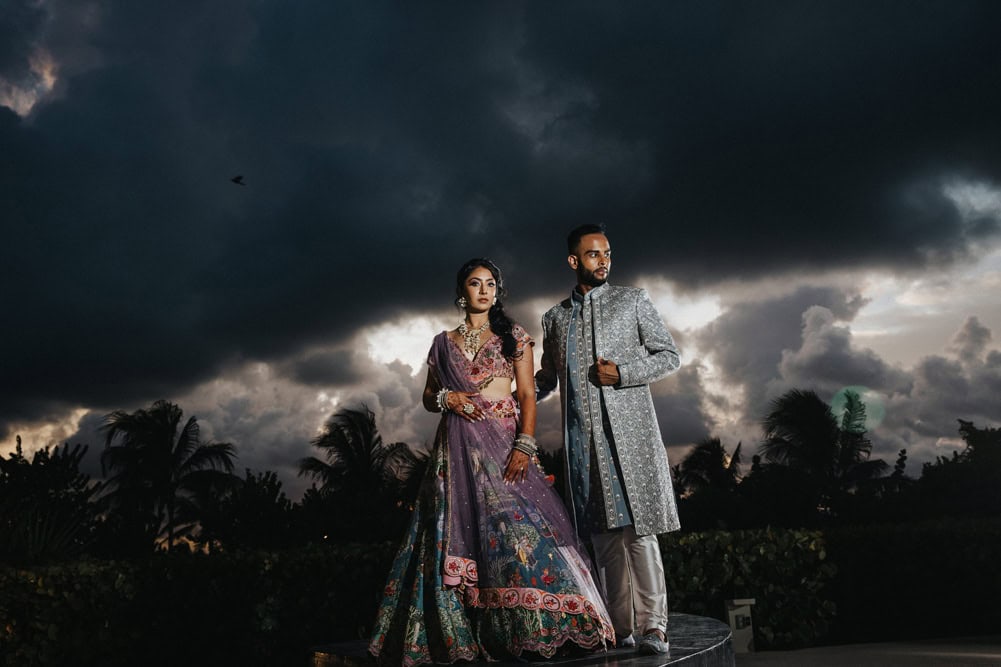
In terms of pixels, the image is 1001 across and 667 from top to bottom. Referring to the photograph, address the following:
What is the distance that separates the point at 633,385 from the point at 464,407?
0.87 m

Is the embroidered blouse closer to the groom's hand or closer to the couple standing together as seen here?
the couple standing together

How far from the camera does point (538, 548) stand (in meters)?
3.79

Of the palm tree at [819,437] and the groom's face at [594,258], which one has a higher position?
the palm tree at [819,437]

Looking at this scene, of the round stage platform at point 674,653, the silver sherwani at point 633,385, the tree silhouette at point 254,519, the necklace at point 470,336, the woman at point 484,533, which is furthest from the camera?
the tree silhouette at point 254,519

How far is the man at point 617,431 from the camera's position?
3.99 metres

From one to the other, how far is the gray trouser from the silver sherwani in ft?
0.36

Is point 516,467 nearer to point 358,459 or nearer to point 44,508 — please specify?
point 44,508

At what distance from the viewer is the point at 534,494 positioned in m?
3.97

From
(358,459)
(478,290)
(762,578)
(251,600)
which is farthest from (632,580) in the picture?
(358,459)

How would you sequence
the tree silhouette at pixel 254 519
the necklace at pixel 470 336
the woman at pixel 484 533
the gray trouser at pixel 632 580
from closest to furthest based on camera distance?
the woman at pixel 484 533
the gray trouser at pixel 632 580
the necklace at pixel 470 336
the tree silhouette at pixel 254 519

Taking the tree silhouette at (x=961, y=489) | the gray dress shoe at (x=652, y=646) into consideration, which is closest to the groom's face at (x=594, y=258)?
the gray dress shoe at (x=652, y=646)

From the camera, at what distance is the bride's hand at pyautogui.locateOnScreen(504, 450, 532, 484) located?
13.0 feet

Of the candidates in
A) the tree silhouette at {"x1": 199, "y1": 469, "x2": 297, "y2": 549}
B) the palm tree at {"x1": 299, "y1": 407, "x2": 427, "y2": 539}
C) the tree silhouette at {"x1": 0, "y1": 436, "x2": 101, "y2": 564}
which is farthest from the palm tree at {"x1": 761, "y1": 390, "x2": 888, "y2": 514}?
the tree silhouette at {"x1": 0, "y1": 436, "x2": 101, "y2": 564}

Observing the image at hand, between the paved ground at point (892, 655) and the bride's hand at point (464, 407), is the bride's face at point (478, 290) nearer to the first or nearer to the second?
the bride's hand at point (464, 407)
